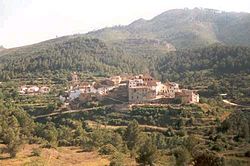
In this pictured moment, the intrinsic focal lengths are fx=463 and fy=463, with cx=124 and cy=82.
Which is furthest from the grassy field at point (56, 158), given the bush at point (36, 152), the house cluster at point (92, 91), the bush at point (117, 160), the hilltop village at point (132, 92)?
the house cluster at point (92, 91)

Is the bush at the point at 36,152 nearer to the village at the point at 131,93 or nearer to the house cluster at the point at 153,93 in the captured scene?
the village at the point at 131,93

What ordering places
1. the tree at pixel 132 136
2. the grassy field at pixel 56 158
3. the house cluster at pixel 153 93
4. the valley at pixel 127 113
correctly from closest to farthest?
the grassy field at pixel 56 158, the valley at pixel 127 113, the tree at pixel 132 136, the house cluster at pixel 153 93

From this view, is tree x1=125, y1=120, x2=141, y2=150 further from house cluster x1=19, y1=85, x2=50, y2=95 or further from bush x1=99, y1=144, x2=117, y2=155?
house cluster x1=19, y1=85, x2=50, y2=95

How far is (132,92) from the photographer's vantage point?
78000mm

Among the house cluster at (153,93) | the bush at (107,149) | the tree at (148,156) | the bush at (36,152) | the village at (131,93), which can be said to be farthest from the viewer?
the village at (131,93)

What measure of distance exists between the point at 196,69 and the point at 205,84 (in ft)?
71.1

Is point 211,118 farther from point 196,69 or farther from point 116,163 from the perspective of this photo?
point 196,69

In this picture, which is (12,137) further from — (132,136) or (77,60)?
(77,60)

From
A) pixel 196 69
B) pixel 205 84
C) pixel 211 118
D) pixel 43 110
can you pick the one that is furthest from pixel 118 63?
pixel 211 118

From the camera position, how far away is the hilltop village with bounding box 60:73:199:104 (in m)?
75.9

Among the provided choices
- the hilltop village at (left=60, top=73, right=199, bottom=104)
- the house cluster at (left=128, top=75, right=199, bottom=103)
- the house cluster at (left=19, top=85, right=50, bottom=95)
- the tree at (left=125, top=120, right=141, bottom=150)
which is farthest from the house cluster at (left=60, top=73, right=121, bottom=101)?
the tree at (left=125, top=120, right=141, bottom=150)

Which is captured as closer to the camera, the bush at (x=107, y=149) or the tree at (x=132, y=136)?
the bush at (x=107, y=149)

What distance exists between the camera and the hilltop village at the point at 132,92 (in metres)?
75.9

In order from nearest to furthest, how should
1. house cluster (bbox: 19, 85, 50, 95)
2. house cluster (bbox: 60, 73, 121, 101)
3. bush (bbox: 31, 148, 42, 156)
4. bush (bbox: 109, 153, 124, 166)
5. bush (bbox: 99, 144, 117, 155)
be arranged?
bush (bbox: 109, 153, 124, 166), bush (bbox: 31, 148, 42, 156), bush (bbox: 99, 144, 117, 155), house cluster (bbox: 60, 73, 121, 101), house cluster (bbox: 19, 85, 50, 95)
